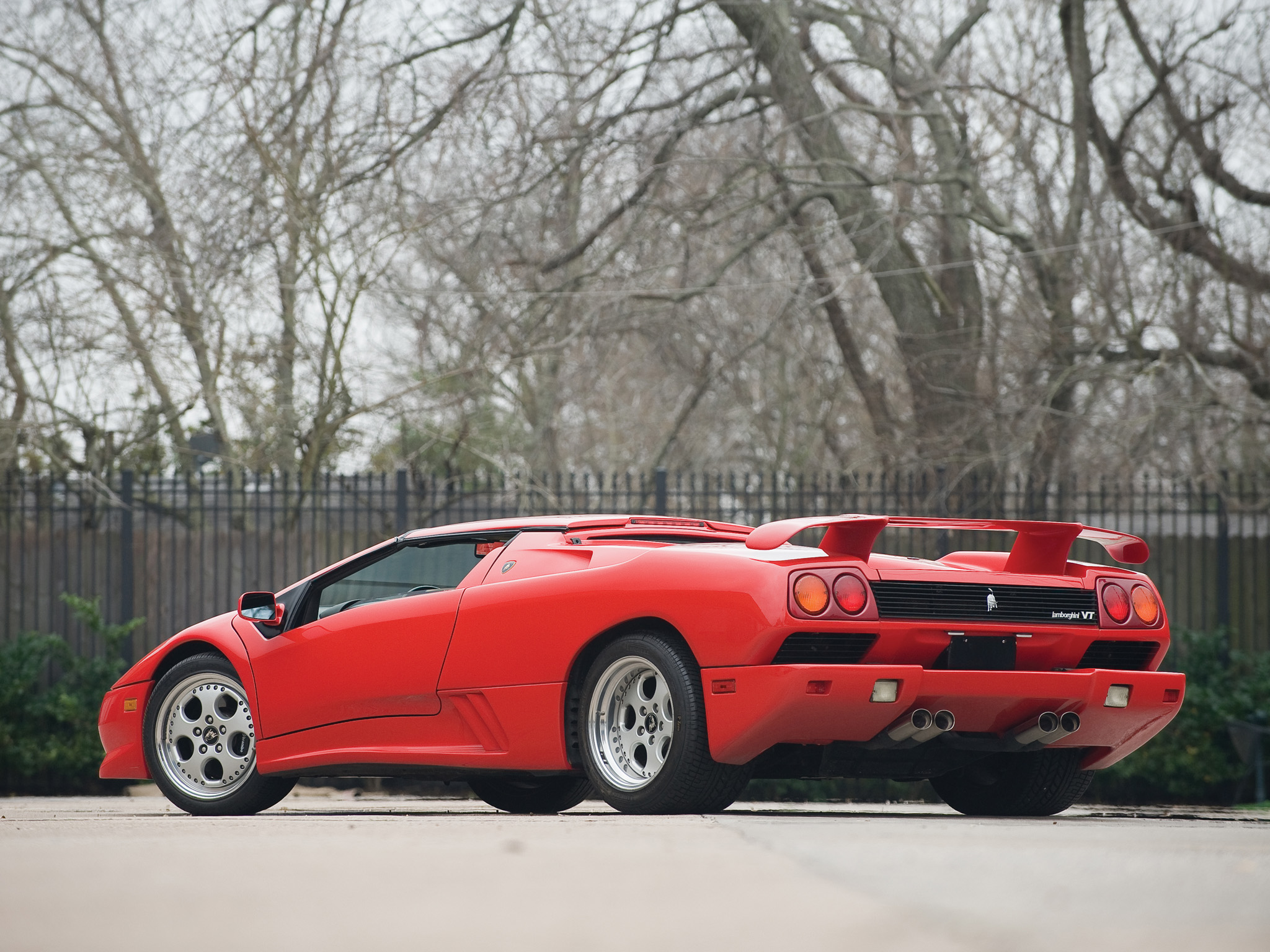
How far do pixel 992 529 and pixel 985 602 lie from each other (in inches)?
A: 13.5

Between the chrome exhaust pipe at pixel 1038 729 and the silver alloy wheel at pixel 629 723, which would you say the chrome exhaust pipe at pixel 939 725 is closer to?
the chrome exhaust pipe at pixel 1038 729

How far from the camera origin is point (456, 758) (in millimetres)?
5996

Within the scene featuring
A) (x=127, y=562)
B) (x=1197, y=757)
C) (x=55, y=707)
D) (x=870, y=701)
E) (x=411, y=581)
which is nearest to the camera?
(x=870, y=701)

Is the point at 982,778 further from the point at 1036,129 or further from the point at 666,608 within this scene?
the point at 1036,129

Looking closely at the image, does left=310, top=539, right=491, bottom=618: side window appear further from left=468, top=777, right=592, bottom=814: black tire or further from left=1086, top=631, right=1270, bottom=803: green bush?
left=1086, top=631, right=1270, bottom=803: green bush

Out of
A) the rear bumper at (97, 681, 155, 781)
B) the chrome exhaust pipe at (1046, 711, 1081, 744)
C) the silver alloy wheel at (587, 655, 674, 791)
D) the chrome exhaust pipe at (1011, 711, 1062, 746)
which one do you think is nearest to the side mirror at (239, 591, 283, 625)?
the rear bumper at (97, 681, 155, 781)

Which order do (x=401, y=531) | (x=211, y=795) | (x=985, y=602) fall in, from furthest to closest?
1. (x=401, y=531)
2. (x=211, y=795)
3. (x=985, y=602)

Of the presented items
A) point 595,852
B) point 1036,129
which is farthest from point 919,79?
point 595,852

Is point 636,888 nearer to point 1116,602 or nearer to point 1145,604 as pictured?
point 1116,602

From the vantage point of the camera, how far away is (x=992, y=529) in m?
5.75

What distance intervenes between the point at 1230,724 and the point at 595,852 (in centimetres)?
872

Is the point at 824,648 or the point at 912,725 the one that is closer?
the point at 824,648

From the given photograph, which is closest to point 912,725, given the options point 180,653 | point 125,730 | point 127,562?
point 180,653

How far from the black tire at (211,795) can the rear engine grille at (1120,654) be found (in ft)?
11.6
